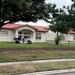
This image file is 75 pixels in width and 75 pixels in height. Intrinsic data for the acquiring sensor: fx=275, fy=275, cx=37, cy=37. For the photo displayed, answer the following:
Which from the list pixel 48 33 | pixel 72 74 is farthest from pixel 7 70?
pixel 48 33

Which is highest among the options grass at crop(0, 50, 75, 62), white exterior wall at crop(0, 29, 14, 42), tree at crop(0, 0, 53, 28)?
tree at crop(0, 0, 53, 28)

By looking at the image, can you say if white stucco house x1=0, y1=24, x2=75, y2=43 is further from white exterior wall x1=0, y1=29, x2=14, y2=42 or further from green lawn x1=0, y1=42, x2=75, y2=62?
green lawn x1=0, y1=42, x2=75, y2=62

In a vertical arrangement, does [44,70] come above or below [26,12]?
below

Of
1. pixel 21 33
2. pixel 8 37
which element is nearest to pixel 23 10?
pixel 8 37

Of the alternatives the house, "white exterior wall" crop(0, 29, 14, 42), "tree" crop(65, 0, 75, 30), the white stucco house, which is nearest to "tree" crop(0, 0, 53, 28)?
"tree" crop(65, 0, 75, 30)

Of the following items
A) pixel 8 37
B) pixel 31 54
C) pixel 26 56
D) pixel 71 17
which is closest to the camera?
pixel 26 56

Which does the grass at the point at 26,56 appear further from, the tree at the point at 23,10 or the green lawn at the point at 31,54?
the tree at the point at 23,10

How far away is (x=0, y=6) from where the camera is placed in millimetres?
20219

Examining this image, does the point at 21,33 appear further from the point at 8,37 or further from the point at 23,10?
the point at 23,10

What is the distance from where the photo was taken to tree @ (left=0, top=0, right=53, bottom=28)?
1969cm

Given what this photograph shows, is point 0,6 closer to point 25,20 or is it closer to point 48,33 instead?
point 25,20

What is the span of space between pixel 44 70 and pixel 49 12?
833 centimetres

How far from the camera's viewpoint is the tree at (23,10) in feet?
64.6

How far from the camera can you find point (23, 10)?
21.6m
